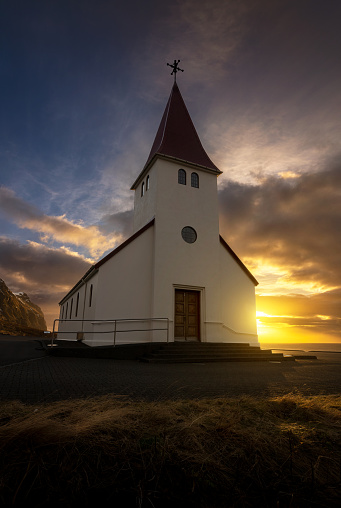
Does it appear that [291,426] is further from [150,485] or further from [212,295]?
[212,295]

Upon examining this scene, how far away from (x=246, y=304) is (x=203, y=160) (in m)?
8.94

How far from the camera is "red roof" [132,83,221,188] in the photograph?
16953mm

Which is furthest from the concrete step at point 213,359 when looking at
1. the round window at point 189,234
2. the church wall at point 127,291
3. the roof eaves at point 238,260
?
the round window at point 189,234

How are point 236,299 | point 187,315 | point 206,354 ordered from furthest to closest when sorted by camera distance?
point 236,299 → point 187,315 → point 206,354

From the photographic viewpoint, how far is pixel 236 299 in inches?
655

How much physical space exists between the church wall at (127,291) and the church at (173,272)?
0.15 ft

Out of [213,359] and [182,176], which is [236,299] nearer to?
[213,359]

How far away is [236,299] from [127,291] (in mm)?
6433

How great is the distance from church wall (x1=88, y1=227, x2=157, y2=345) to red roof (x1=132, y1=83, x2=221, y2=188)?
18.1 ft

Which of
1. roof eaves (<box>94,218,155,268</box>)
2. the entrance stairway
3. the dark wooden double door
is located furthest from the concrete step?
roof eaves (<box>94,218,155,268</box>)

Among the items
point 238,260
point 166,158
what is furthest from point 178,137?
point 238,260

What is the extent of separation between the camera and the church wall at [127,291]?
13.4 metres

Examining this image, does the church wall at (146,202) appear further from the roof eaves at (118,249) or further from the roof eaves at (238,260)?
the roof eaves at (238,260)

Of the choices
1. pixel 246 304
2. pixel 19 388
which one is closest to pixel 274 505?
pixel 19 388
